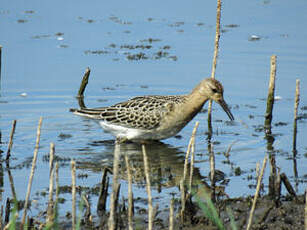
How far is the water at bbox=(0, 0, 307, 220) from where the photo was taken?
9805 millimetres

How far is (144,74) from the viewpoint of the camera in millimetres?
14469

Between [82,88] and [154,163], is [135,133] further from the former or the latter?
[82,88]

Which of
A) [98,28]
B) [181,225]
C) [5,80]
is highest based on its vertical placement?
[98,28]

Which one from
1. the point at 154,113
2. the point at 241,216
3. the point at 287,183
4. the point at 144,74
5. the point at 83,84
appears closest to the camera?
the point at 241,216

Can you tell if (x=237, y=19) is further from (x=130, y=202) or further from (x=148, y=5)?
(x=130, y=202)

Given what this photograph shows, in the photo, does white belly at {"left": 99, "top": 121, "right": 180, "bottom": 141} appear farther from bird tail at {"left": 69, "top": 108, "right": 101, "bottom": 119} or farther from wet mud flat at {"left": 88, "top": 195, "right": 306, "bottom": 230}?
wet mud flat at {"left": 88, "top": 195, "right": 306, "bottom": 230}

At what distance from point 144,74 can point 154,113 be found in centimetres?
364

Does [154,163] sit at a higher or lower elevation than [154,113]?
lower

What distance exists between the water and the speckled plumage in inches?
12.3

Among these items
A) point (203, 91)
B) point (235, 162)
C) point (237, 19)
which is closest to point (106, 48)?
point (237, 19)

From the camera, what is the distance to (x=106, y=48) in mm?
15914

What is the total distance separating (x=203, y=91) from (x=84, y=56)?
5.25 m

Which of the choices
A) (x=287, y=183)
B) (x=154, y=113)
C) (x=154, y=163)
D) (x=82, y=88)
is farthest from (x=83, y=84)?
(x=287, y=183)

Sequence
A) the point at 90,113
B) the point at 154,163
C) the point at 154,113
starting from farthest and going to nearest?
the point at 90,113 → the point at 154,113 → the point at 154,163
